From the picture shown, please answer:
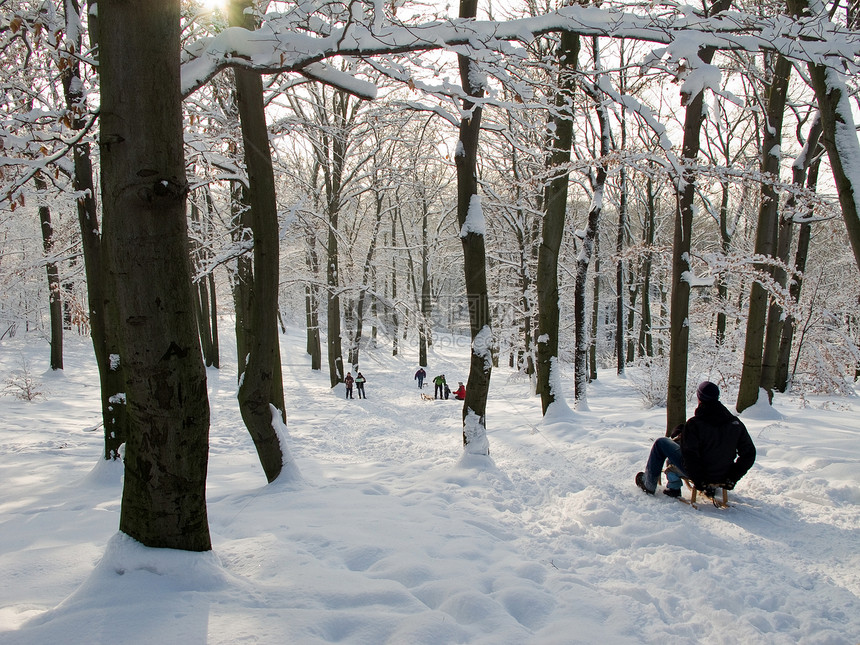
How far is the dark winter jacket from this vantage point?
4.56m

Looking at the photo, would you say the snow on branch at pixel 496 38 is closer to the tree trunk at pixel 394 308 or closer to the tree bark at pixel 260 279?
the tree bark at pixel 260 279

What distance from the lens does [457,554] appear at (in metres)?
3.46

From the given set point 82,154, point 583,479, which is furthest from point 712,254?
point 82,154

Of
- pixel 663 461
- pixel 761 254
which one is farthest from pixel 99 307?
pixel 761 254

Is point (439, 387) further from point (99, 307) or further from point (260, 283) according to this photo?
point (260, 283)

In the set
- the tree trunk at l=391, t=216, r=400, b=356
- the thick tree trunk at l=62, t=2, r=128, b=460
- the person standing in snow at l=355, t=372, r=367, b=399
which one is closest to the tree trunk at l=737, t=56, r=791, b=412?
the thick tree trunk at l=62, t=2, r=128, b=460

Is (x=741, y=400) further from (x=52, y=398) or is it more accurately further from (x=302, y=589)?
(x=52, y=398)

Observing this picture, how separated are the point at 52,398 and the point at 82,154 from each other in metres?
10.2

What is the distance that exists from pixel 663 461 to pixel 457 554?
2.83m

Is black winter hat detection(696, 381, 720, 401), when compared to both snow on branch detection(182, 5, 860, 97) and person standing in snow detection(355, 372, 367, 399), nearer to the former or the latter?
snow on branch detection(182, 5, 860, 97)

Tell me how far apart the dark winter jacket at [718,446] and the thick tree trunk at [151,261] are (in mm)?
4476

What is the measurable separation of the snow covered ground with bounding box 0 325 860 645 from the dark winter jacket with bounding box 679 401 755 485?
0.40 meters

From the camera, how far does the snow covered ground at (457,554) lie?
2.33 m

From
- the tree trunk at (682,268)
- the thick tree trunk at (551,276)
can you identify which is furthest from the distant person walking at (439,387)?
the tree trunk at (682,268)
